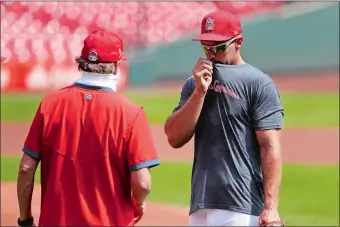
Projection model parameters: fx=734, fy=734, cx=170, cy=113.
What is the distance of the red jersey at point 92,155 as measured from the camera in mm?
3207

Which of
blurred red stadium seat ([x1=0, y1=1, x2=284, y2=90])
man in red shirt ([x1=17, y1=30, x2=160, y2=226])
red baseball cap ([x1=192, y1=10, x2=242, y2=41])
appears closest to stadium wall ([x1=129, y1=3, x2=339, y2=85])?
blurred red stadium seat ([x1=0, y1=1, x2=284, y2=90])

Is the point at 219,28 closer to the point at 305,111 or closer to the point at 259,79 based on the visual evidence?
the point at 259,79

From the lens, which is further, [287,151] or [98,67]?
[287,151]

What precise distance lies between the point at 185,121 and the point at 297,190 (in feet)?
16.6

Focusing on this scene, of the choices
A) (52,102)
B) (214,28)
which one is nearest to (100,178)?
(52,102)

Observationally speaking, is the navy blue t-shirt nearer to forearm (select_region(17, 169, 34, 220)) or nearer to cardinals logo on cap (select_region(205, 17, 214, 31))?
cardinals logo on cap (select_region(205, 17, 214, 31))

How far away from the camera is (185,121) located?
3523 mm

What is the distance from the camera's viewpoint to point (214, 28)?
3.58 meters

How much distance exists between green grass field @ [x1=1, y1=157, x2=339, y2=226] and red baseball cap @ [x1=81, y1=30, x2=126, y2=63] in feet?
15.8

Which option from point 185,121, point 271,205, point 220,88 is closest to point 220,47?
point 220,88

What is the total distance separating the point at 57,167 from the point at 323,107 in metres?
6.06

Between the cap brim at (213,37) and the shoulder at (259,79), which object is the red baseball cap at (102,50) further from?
the shoulder at (259,79)

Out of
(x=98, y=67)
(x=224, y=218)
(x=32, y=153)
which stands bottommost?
(x=224, y=218)

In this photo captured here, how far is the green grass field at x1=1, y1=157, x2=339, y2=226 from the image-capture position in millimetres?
7949
